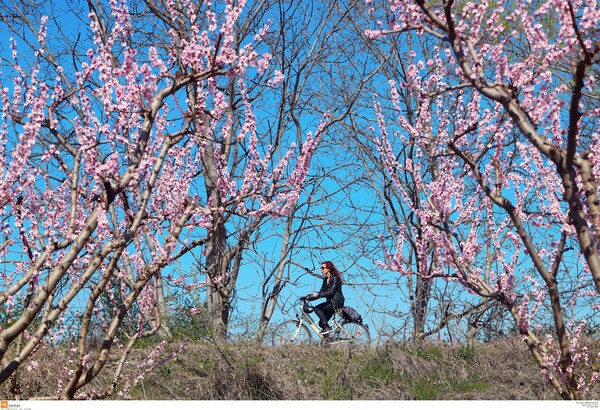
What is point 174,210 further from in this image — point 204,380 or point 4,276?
point 204,380

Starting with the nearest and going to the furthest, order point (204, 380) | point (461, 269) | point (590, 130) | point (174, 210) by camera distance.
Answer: point (461, 269) < point (174, 210) < point (204, 380) < point (590, 130)

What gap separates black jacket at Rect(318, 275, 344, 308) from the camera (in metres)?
10.8

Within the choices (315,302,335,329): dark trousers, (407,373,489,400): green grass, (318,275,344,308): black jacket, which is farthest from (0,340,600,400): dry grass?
(315,302,335,329): dark trousers

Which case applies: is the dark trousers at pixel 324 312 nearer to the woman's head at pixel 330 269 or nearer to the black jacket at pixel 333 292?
the black jacket at pixel 333 292

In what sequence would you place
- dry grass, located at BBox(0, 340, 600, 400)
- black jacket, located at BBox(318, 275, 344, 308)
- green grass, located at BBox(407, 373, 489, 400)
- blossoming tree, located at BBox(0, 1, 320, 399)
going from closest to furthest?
blossoming tree, located at BBox(0, 1, 320, 399), dry grass, located at BBox(0, 340, 600, 400), green grass, located at BBox(407, 373, 489, 400), black jacket, located at BBox(318, 275, 344, 308)

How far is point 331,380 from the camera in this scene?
8.44 metres

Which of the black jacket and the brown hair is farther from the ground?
the brown hair

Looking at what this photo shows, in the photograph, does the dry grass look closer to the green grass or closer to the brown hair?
the green grass

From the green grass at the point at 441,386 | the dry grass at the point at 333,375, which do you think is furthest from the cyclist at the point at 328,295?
the green grass at the point at 441,386

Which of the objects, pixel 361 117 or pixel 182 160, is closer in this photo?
pixel 182 160

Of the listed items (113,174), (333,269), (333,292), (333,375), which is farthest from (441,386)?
(113,174)

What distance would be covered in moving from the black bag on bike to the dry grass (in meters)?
1.67
